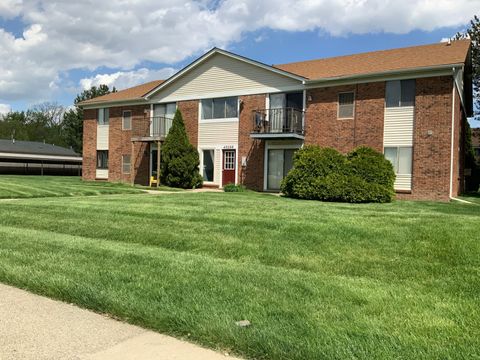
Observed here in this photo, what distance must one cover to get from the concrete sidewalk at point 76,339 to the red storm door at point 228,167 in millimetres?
19680

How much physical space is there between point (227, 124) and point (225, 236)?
16791 millimetres

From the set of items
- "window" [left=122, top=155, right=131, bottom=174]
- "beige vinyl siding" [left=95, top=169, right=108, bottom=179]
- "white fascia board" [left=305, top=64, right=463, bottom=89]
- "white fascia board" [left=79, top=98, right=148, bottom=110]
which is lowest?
"beige vinyl siding" [left=95, top=169, right=108, bottom=179]

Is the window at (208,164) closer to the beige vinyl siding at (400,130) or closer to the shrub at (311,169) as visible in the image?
the shrub at (311,169)

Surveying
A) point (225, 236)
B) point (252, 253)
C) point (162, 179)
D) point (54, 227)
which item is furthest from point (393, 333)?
point (162, 179)

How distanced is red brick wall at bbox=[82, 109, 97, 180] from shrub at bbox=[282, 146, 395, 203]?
17.3 m

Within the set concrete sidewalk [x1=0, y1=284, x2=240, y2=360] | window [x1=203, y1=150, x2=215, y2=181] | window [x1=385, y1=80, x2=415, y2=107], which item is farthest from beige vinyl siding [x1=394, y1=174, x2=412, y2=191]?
concrete sidewalk [x1=0, y1=284, x2=240, y2=360]

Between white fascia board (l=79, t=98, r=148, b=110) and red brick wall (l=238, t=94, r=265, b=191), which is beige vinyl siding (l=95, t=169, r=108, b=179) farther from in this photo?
red brick wall (l=238, t=94, r=265, b=191)

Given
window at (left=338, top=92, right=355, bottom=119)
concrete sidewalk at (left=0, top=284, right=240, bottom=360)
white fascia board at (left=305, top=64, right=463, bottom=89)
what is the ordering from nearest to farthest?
concrete sidewalk at (left=0, top=284, right=240, bottom=360), white fascia board at (left=305, top=64, right=463, bottom=89), window at (left=338, top=92, right=355, bottom=119)

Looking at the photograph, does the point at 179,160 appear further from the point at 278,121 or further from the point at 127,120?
the point at 127,120

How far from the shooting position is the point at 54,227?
10.4 meters

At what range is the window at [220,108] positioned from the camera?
81.4 feet

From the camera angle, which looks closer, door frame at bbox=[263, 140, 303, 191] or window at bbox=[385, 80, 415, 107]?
window at bbox=[385, 80, 415, 107]

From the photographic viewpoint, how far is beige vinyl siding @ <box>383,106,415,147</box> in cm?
1947

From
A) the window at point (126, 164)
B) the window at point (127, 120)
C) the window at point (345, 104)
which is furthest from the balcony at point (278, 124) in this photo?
the window at point (126, 164)
